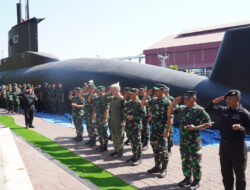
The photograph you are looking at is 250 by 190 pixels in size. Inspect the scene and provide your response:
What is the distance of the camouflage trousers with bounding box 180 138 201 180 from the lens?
499 cm

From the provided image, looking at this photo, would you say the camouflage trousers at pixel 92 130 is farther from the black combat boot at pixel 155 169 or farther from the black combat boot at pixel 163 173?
the black combat boot at pixel 163 173

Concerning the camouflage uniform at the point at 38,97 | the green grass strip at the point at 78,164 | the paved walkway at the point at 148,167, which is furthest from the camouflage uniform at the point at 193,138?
the camouflage uniform at the point at 38,97

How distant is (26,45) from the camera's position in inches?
828

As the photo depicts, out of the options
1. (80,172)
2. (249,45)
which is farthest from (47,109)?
(249,45)

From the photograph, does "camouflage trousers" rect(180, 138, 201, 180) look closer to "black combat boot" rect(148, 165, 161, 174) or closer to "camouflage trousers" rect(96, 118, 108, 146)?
"black combat boot" rect(148, 165, 161, 174)

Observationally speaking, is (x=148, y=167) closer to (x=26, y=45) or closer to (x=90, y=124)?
(x=90, y=124)

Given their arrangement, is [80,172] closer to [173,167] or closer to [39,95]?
[173,167]

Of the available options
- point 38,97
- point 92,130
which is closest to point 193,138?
point 92,130

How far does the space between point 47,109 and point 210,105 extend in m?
14.4

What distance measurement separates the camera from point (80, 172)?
6.10 m

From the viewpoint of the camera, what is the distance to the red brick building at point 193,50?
52.8m

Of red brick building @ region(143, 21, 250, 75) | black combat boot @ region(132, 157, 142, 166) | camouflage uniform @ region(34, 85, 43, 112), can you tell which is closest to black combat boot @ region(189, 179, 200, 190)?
black combat boot @ region(132, 157, 142, 166)

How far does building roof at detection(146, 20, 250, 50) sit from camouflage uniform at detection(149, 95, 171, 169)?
5507 cm

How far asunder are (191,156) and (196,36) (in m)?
64.7
